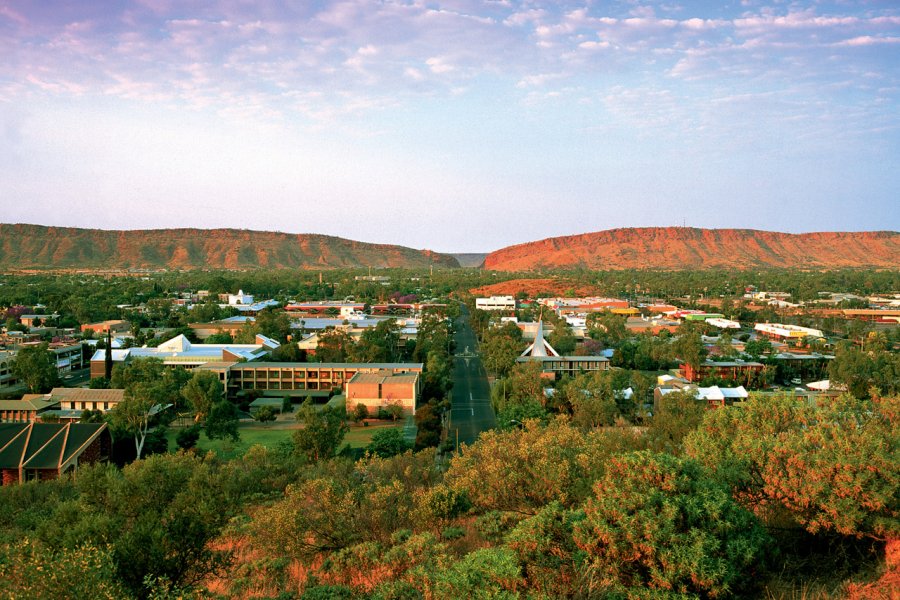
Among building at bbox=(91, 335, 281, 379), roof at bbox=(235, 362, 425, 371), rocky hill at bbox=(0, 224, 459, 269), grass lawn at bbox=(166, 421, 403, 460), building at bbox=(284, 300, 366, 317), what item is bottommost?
grass lawn at bbox=(166, 421, 403, 460)

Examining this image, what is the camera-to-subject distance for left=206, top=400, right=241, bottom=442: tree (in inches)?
1040

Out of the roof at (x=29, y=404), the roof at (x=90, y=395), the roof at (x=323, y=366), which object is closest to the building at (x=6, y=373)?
the roof at (x=29, y=404)

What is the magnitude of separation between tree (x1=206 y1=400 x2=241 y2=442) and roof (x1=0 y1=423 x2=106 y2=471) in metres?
4.48

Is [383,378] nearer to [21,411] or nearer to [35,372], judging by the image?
[21,411]

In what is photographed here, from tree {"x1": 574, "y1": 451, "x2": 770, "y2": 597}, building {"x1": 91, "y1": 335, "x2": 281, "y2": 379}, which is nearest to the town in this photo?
building {"x1": 91, "y1": 335, "x2": 281, "y2": 379}

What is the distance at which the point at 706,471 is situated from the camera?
9.51 metres

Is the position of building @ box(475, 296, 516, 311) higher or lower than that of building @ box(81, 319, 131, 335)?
higher

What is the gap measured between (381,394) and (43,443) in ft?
50.3

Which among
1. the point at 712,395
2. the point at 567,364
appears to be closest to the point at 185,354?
the point at 567,364

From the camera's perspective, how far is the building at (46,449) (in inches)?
825

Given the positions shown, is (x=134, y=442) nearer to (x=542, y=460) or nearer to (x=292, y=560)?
(x=292, y=560)

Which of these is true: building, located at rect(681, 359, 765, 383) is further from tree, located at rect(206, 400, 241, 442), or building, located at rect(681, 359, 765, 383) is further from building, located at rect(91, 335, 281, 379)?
building, located at rect(91, 335, 281, 379)

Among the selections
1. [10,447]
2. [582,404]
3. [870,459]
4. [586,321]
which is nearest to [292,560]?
[870,459]

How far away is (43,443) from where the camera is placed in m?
21.7
